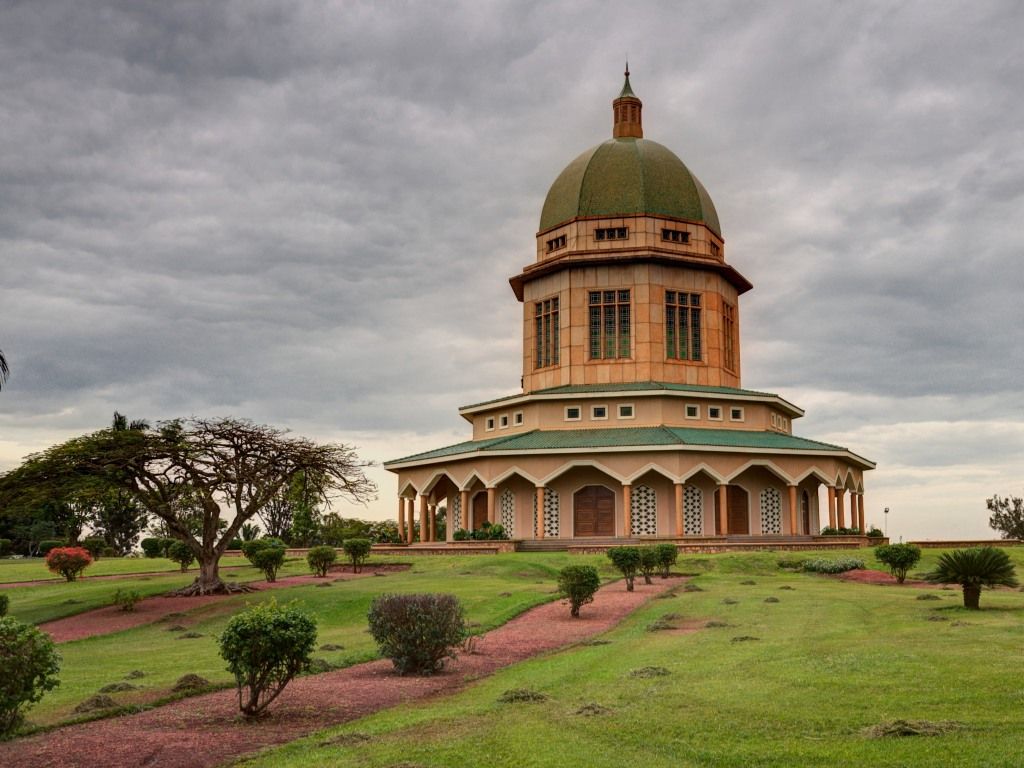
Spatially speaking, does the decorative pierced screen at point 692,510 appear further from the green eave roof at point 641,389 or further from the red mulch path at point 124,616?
the red mulch path at point 124,616

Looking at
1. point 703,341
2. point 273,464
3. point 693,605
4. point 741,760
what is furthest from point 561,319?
point 741,760

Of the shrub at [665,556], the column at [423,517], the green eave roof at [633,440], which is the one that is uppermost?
the green eave roof at [633,440]

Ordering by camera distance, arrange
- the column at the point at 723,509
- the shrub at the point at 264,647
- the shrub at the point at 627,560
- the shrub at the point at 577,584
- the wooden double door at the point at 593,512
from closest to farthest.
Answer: the shrub at the point at 264,647 < the shrub at the point at 577,584 < the shrub at the point at 627,560 < the column at the point at 723,509 < the wooden double door at the point at 593,512

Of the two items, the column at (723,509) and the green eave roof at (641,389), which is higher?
the green eave roof at (641,389)

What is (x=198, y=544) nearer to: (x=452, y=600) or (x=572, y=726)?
(x=452, y=600)

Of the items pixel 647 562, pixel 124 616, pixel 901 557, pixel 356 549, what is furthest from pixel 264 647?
pixel 356 549

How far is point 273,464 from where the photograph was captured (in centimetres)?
3291

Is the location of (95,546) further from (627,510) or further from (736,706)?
(736,706)

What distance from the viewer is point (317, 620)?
23859 millimetres

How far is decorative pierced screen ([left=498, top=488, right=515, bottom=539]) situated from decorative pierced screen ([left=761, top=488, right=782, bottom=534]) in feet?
40.3

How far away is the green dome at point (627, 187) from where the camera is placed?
5562 cm

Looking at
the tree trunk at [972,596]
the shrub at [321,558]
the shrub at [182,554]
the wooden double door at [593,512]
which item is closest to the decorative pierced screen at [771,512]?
the wooden double door at [593,512]

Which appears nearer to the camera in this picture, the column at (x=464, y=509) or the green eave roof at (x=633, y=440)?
the green eave roof at (x=633, y=440)

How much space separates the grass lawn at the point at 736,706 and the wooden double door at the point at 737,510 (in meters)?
28.2
